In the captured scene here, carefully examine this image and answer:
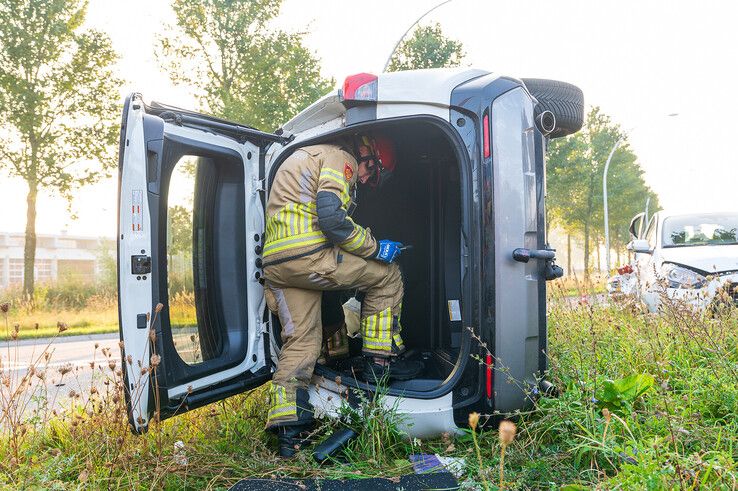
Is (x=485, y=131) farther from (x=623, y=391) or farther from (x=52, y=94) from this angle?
(x=52, y=94)

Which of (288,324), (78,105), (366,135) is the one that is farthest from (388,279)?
(78,105)

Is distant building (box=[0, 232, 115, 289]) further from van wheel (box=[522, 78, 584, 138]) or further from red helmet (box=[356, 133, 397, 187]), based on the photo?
van wheel (box=[522, 78, 584, 138])

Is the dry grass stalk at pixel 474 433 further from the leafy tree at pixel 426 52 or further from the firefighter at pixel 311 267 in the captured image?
the leafy tree at pixel 426 52

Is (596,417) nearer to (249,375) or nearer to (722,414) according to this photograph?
(722,414)

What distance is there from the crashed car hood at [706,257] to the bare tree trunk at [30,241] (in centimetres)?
1190

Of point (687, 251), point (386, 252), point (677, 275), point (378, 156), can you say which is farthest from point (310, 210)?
point (687, 251)

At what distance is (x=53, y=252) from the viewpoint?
57.5 meters

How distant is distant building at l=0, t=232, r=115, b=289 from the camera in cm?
4031

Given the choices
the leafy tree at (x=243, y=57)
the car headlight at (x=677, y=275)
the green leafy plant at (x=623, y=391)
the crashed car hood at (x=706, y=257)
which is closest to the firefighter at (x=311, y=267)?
the green leafy plant at (x=623, y=391)

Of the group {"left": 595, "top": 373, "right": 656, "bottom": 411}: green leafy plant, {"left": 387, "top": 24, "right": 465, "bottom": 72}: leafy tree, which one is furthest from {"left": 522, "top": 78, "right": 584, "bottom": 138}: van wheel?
→ {"left": 387, "top": 24, "right": 465, "bottom": 72}: leafy tree

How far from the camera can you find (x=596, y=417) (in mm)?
2381

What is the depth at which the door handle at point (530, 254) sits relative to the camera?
2711 millimetres

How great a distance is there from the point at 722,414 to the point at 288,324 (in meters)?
2.35

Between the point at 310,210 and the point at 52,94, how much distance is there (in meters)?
10.3
